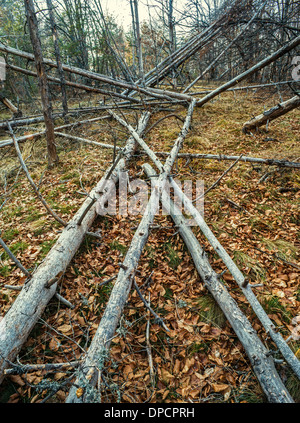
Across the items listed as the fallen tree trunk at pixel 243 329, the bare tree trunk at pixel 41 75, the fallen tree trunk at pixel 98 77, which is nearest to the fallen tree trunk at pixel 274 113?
the fallen tree trunk at pixel 98 77

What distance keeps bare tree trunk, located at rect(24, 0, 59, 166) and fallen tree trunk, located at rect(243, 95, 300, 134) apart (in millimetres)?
5437

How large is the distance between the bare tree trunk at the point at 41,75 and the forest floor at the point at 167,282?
475mm

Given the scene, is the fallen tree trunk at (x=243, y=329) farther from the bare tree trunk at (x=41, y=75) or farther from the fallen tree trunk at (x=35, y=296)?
the bare tree trunk at (x=41, y=75)

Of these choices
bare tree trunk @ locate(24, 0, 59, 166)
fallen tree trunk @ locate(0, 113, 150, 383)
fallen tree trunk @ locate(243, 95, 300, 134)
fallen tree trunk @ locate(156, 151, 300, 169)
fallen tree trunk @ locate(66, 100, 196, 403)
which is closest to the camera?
fallen tree trunk @ locate(66, 100, 196, 403)

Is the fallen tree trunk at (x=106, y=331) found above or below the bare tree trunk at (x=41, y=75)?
below

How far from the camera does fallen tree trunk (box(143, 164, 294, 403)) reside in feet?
5.90

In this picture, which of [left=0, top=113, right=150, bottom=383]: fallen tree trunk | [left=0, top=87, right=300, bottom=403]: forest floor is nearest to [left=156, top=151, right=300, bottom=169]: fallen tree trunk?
[left=0, top=87, right=300, bottom=403]: forest floor

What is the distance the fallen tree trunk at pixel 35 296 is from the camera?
204 cm

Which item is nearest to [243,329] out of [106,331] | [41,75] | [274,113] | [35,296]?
[106,331]

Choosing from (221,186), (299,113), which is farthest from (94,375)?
(299,113)

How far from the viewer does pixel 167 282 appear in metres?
2.96

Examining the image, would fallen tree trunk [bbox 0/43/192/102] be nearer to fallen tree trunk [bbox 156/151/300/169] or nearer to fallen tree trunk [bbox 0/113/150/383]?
fallen tree trunk [bbox 156/151/300/169]
